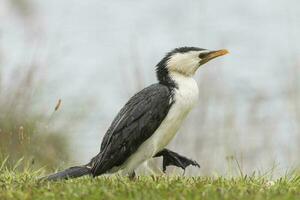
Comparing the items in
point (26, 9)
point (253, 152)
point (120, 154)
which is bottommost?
point (253, 152)

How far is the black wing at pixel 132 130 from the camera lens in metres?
7.83

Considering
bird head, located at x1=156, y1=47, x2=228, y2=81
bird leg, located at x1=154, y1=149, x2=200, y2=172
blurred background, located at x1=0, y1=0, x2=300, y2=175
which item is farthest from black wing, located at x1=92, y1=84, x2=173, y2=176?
blurred background, located at x1=0, y1=0, x2=300, y2=175

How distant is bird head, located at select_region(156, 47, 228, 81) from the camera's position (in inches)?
327

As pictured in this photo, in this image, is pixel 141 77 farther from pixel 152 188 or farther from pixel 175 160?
pixel 152 188

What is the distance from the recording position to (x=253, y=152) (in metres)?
11.7

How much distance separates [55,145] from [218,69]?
8.83ft

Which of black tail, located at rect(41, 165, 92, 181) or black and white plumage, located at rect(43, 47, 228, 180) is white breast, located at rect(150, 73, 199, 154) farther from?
black tail, located at rect(41, 165, 92, 181)

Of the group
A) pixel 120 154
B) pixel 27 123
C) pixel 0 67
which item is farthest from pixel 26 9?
pixel 120 154

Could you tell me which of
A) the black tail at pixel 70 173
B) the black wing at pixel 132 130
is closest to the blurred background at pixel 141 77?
the black wing at pixel 132 130

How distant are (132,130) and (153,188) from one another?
3.16 feet

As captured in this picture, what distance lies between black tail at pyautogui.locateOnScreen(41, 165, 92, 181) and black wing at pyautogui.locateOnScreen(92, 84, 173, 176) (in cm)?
8

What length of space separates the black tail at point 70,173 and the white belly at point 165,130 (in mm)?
348

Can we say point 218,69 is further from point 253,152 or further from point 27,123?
point 27,123

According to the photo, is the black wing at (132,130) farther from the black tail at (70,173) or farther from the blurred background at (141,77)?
the blurred background at (141,77)
